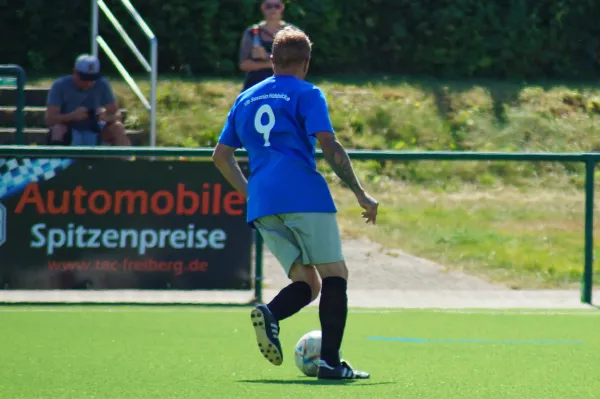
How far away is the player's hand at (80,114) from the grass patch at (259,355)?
9.04 ft

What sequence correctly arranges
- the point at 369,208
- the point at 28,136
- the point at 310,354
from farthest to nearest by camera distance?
the point at 28,136 < the point at 310,354 < the point at 369,208

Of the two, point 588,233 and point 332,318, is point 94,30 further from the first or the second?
point 332,318

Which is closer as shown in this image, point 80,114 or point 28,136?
point 80,114

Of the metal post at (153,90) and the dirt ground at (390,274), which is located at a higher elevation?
the metal post at (153,90)

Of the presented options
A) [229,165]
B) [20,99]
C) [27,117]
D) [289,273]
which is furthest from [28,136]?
[289,273]

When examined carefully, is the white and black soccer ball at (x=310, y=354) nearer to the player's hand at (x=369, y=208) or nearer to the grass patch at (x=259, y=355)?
the grass patch at (x=259, y=355)

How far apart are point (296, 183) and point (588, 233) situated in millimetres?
5216

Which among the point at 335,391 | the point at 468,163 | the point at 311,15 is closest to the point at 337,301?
the point at 335,391

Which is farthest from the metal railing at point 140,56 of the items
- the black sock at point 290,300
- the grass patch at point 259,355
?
the black sock at point 290,300

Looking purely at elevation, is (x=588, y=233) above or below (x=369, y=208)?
below

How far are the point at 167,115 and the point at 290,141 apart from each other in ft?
31.5

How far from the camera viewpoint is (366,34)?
19062 millimetres

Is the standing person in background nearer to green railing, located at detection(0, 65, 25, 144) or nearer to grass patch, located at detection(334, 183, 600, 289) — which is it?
grass patch, located at detection(334, 183, 600, 289)

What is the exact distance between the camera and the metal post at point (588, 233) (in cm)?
1177
